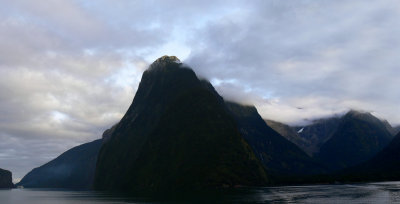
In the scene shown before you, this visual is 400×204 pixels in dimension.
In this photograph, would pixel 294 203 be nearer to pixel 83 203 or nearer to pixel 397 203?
pixel 397 203

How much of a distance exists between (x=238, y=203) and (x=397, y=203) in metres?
54.9

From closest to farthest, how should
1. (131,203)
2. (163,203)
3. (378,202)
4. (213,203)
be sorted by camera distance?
1. (378,202)
2. (213,203)
3. (163,203)
4. (131,203)

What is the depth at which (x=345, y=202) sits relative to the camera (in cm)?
15288

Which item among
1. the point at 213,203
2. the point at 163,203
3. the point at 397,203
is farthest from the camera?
the point at 163,203

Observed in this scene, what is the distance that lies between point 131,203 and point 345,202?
90989mm

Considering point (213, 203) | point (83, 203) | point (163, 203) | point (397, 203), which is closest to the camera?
point (397, 203)

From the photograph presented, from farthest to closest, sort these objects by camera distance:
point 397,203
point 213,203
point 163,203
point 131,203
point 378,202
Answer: point 131,203
point 163,203
point 213,203
point 378,202
point 397,203

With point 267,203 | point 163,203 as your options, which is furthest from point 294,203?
point 163,203

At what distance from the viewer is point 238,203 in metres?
152

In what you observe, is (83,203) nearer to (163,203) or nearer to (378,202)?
(163,203)

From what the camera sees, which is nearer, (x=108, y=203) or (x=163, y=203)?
(x=163, y=203)

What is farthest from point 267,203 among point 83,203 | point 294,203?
point 83,203

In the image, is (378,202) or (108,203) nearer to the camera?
(378,202)

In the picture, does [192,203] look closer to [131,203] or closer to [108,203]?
[131,203]
